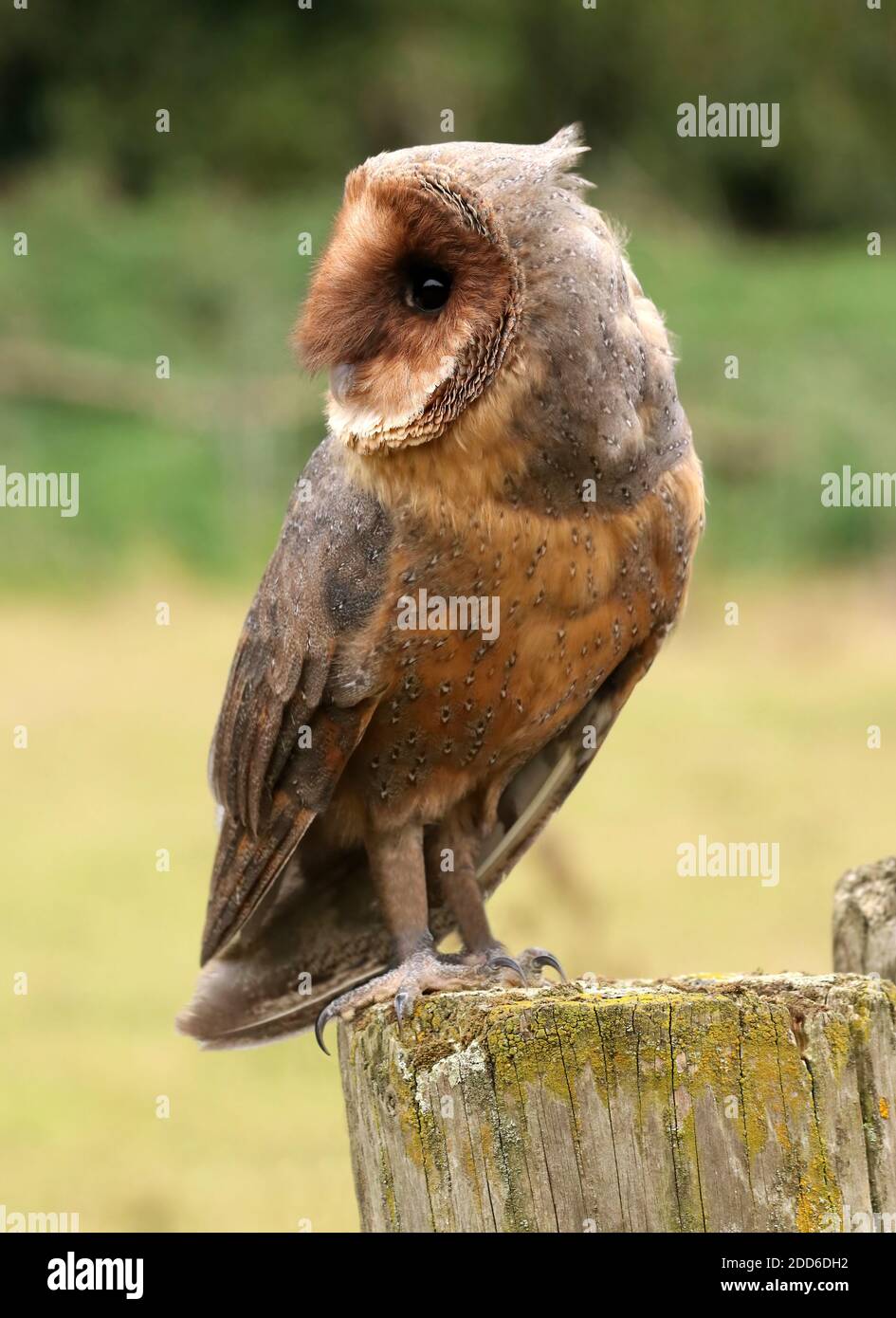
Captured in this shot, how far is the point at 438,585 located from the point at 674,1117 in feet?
4.28

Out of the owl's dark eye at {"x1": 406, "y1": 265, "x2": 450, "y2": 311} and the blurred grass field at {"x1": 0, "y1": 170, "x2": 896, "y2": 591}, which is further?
the blurred grass field at {"x1": 0, "y1": 170, "x2": 896, "y2": 591}

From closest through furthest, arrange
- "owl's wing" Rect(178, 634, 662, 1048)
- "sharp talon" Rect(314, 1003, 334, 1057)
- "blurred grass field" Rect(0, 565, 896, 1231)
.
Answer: "sharp talon" Rect(314, 1003, 334, 1057) → "owl's wing" Rect(178, 634, 662, 1048) → "blurred grass field" Rect(0, 565, 896, 1231)

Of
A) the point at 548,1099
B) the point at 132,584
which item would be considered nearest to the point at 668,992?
the point at 548,1099

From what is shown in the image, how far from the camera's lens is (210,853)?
9422mm

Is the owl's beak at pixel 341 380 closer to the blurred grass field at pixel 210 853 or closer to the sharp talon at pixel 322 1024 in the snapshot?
the sharp talon at pixel 322 1024

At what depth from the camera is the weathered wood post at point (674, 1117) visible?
2623mm

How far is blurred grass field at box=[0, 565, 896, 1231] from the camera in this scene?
6898 millimetres

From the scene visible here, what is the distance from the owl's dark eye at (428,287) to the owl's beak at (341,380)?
0.59 feet

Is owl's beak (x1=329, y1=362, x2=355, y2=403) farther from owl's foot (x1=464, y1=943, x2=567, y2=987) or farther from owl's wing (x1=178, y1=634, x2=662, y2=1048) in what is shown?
owl's foot (x1=464, y1=943, x2=567, y2=987)

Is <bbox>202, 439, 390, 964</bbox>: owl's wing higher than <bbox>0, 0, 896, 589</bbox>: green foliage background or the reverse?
the reverse

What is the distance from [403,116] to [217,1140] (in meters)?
15.7

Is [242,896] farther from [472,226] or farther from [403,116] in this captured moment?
[403,116]

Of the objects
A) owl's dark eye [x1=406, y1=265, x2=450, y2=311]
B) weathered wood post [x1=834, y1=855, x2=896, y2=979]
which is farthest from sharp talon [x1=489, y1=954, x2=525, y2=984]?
owl's dark eye [x1=406, y1=265, x2=450, y2=311]

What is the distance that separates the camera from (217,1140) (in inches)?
274
